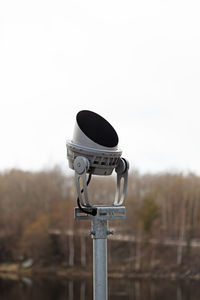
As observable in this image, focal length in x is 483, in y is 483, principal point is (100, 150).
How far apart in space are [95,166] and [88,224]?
1988 centimetres

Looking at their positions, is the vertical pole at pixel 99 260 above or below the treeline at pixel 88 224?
above

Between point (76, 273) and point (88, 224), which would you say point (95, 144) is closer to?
point (76, 273)

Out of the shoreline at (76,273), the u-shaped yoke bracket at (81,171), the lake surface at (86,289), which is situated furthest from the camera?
the shoreline at (76,273)

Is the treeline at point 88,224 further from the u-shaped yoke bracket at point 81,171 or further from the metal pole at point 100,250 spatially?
the u-shaped yoke bracket at point 81,171

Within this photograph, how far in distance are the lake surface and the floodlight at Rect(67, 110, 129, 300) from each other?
12.7 metres

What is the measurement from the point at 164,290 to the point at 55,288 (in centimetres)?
396

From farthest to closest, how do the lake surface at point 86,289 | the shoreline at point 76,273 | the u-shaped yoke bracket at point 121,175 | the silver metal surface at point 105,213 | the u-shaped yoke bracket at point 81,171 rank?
the shoreline at point 76,273 → the lake surface at point 86,289 → the u-shaped yoke bracket at point 121,175 → the silver metal surface at point 105,213 → the u-shaped yoke bracket at point 81,171

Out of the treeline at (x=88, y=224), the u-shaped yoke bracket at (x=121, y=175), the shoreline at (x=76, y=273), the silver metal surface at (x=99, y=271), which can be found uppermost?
the u-shaped yoke bracket at (x=121, y=175)

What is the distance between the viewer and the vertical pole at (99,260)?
3486 millimetres

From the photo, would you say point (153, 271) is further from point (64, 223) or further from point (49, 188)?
point (49, 188)

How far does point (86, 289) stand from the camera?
17516 millimetres

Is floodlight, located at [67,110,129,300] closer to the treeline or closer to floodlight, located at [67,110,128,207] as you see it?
floodlight, located at [67,110,128,207]

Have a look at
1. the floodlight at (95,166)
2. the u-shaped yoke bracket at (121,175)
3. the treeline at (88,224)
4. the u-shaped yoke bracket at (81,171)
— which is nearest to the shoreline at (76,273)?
the treeline at (88,224)

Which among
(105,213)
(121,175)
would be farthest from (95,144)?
(105,213)
